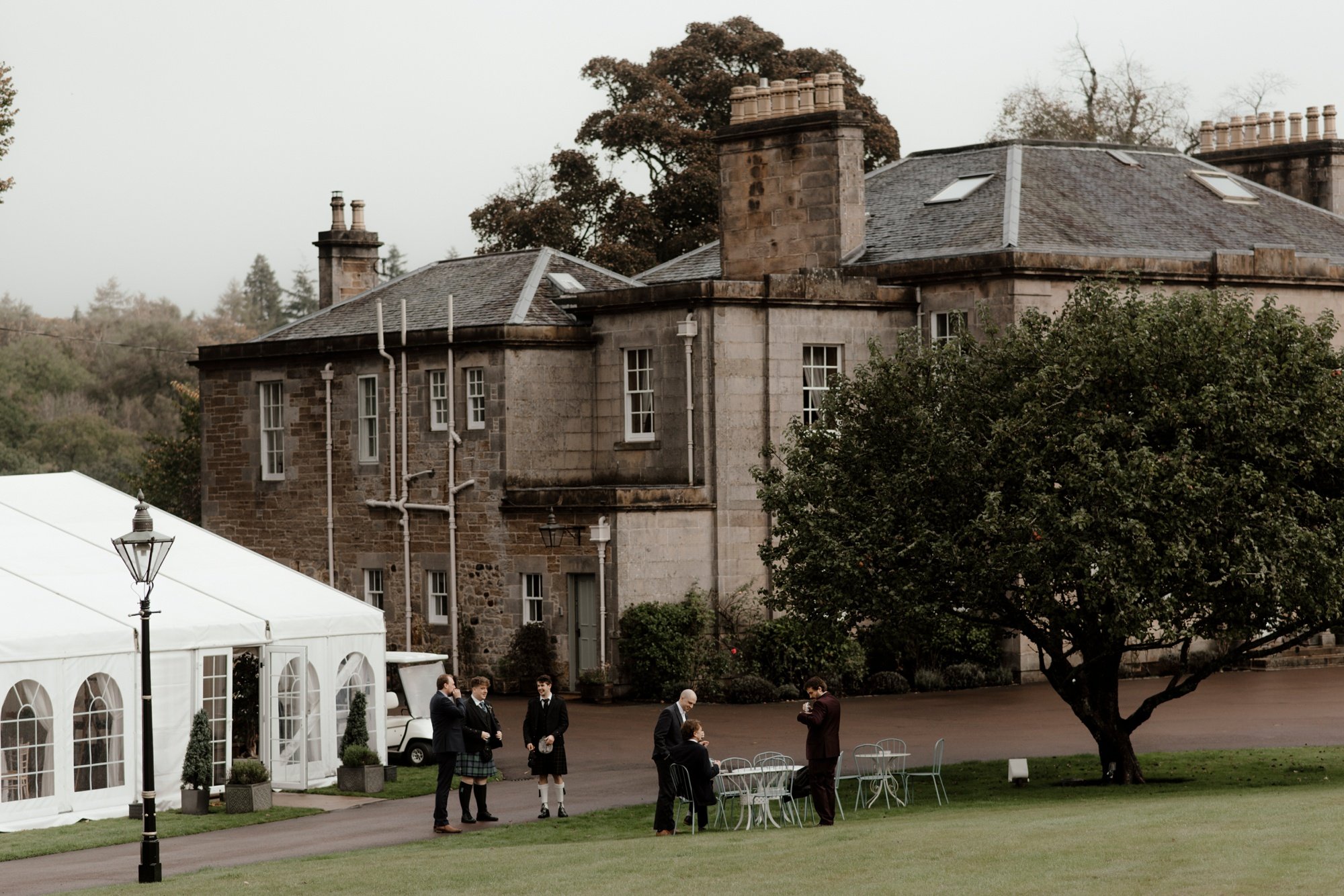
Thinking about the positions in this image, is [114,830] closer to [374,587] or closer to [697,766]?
[697,766]

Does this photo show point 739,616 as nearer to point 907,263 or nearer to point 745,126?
point 907,263

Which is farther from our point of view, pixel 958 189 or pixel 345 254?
pixel 345 254

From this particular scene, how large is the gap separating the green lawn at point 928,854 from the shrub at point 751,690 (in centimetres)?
1031

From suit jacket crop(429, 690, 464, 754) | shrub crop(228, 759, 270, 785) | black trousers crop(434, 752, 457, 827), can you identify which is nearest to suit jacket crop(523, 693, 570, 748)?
suit jacket crop(429, 690, 464, 754)

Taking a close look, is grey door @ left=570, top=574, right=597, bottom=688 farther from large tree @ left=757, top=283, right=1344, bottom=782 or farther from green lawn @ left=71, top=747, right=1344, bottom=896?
green lawn @ left=71, top=747, right=1344, bottom=896

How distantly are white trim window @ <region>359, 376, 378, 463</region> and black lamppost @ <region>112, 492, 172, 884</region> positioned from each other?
60.5ft

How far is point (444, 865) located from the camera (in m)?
15.8

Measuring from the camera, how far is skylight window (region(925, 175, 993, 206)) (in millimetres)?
34781

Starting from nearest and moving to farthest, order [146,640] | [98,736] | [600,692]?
[146,640] < [98,736] < [600,692]

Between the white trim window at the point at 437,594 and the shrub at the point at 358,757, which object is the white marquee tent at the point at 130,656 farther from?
the white trim window at the point at 437,594

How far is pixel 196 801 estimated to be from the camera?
21.1 m

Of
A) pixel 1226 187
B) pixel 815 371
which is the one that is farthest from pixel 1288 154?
pixel 815 371

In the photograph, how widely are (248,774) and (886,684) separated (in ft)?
43.3

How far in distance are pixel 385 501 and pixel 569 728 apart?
981 cm
